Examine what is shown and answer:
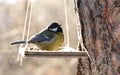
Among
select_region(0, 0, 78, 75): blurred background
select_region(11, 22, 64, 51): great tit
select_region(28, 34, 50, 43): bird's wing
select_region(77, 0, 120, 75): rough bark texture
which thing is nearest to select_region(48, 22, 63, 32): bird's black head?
select_region(11, 22, 64, 51): great tit

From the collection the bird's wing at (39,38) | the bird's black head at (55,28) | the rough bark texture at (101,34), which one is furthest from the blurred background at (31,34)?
the rough bark texture at (101,34)

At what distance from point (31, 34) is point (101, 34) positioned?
4.35 m

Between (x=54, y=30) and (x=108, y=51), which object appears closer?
(x=108, y=51)

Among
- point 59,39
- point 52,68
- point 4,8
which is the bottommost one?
point 52,68

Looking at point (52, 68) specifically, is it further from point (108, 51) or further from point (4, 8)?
point (108, 51)

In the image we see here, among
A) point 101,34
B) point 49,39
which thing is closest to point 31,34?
point 49,39

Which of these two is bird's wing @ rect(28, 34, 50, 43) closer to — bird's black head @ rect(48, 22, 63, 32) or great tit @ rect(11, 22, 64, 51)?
great tit @ rect(11, 22, 64, 51)

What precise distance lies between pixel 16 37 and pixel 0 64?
0.52 metres

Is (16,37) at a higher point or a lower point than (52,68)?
higher

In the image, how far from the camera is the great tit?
3.46 metres

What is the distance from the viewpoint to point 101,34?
3133 millimetres

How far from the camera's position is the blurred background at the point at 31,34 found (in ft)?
23.7

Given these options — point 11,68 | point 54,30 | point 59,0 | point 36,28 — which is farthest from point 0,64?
point 54,30

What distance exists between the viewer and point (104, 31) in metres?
3.11
